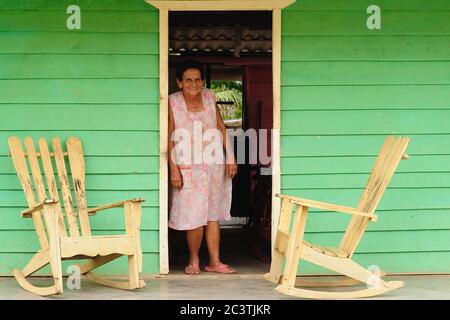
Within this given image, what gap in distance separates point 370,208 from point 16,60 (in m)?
2.68

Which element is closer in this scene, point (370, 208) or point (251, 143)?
point (370, 208)

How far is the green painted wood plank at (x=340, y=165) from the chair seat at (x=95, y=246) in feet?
4.44

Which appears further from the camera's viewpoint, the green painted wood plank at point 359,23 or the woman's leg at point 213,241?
the woman's leg at point 213,241

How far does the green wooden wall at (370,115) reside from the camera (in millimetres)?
5984

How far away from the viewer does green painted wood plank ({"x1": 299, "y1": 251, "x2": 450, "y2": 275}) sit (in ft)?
19.7

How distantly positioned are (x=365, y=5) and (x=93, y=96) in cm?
204

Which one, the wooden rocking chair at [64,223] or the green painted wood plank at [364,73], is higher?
the green painted wood plank at [364,73]

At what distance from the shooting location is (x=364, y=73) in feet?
19.7

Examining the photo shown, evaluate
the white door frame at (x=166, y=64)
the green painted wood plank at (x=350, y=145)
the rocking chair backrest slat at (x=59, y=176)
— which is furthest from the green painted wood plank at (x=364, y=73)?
the rocking chair backrest slat at (x=59, y=176)

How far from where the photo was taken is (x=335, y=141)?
600 centimetres

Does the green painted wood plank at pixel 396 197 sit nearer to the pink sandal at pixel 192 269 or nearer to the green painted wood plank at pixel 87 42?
the pink sandal at pixel 192 269

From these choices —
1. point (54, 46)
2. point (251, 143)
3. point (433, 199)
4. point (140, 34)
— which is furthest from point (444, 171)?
point (251, 143)

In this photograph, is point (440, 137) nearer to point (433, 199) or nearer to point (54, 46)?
point (433, 199)

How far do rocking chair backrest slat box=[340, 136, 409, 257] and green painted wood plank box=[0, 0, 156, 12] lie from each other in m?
1.94
